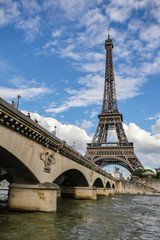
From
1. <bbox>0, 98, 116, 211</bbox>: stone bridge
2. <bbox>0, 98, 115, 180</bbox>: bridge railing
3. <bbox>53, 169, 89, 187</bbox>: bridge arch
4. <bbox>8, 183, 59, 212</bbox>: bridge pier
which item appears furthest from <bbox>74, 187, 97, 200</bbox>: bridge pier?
<bbox>8, 183, 59, 212</bbox>: bridge pier

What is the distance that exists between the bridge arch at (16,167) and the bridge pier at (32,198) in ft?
1.73

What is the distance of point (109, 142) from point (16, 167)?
73.6 m

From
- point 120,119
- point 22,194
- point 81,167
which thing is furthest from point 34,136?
point 120,119

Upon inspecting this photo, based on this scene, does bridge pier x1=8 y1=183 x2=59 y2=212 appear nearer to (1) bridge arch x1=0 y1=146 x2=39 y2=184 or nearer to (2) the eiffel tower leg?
(1) bridge arch x1=0 y1=146 x2=39 y2=184

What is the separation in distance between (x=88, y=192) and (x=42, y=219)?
812 inches

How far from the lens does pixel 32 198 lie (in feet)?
49.2

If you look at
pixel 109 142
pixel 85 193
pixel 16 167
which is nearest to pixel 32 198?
pixel 16 167

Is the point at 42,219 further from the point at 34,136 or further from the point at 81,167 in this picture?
the point at 81,167

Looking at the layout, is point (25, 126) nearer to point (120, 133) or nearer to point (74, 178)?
point (74, 178)

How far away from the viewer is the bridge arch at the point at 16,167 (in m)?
13.0

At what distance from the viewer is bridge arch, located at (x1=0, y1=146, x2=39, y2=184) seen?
1300 centimetres

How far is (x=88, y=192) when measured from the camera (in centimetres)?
3262

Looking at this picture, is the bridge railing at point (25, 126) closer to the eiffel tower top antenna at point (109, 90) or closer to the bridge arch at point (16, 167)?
the bridge arch at point (16, 167)

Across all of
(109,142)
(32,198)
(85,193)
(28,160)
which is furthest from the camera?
(109,142)
